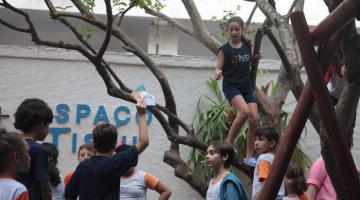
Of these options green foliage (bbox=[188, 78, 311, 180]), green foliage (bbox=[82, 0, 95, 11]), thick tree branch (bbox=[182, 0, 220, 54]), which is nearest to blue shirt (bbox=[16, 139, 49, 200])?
green foliage (bbox=[82, 0, 95, 11])

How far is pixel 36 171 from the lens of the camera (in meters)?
4.34

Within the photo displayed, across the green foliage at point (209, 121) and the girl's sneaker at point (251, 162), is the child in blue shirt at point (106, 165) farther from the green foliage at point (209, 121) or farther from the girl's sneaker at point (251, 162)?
the green foliage at point (209, 121)

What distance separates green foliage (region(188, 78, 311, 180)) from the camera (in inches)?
354

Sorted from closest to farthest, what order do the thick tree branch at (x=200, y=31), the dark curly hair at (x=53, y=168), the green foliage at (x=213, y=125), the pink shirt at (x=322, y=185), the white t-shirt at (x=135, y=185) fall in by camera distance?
the dark curly hair at (x=53, y=168) → the pink shirt at (x=322, y=185) → the white t-shirt at (x=135, y=185) → the thick tree branch at (x=200, y=31) → the green foliage at (x=213, y=125)

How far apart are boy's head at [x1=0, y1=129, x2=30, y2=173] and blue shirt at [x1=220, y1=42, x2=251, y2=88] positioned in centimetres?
315

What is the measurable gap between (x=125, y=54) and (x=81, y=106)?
0.89 m

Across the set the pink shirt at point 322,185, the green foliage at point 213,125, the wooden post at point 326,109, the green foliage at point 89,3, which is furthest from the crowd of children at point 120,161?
the green foliage at point 213,125

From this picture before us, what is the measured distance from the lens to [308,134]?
977 cm

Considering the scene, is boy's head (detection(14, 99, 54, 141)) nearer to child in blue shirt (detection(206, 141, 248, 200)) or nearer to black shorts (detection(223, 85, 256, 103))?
child in blue shirt (detection(206, 141, 248, 200))

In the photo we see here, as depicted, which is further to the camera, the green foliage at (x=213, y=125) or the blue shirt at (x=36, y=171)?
the green foliage at (x=213, y=125)

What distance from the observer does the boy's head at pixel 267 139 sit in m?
5.86

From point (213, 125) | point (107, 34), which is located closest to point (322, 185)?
point (107, 34)

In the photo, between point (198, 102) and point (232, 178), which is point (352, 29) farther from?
point (198, 102)

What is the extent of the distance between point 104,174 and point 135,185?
1344 mm
